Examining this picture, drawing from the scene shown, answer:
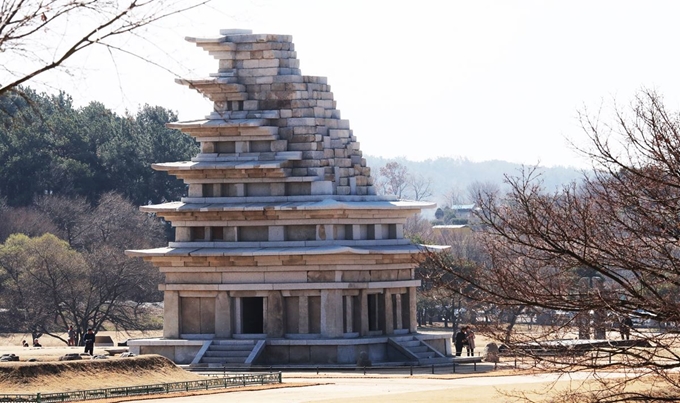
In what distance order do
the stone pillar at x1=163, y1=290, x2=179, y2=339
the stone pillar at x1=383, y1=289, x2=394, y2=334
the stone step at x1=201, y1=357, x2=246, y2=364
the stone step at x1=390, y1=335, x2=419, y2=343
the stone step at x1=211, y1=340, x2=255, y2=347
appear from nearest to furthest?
the stone step at x1=201, y1=357, x2=246, y2=364
the stone step at x1=211, y1=340, x2=255, y2=347
the stone step at x1=390, y1=335, x2=419, y2=343
the stone pillar at x1=163, y1=290, x2=179, y2=339
the stone pillar at x1=383, y1=289, x2=394, y2=334

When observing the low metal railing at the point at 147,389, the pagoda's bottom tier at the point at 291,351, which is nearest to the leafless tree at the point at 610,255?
the low metal railing at the point at 147,389

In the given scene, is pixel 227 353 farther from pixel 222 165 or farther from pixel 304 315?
pixel 222 165

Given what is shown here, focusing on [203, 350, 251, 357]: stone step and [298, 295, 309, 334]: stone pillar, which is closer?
[203, 350, 251, 357]: stone step

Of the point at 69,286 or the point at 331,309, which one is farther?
the point at 69,286

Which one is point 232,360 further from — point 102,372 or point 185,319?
point 102,372

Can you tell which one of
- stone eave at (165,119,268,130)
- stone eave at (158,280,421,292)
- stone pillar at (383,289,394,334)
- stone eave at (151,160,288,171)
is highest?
stone eave at (165,119,268,130)

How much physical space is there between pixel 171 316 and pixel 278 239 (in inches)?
216

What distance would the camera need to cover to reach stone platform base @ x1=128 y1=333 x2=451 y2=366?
59.6m

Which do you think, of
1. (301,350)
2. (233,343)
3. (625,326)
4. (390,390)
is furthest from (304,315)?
(625,326)

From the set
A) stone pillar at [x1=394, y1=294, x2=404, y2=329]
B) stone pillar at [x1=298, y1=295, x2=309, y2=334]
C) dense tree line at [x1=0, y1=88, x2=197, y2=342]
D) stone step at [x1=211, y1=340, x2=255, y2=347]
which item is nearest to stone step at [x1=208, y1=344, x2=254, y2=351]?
stone step at [x1=211, y1=340, x2=255, y2=347]

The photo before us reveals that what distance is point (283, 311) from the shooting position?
202ft

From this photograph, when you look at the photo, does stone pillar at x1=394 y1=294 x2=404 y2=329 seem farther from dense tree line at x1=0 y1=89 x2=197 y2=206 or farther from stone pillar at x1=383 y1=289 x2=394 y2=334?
dense tree line at x1=0 y1=89 x2=197 y2=206

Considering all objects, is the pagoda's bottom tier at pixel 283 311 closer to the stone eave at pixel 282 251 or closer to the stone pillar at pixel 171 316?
the stone pillar at pixel 171 316

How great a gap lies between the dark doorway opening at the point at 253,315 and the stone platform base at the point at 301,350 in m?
1.85
